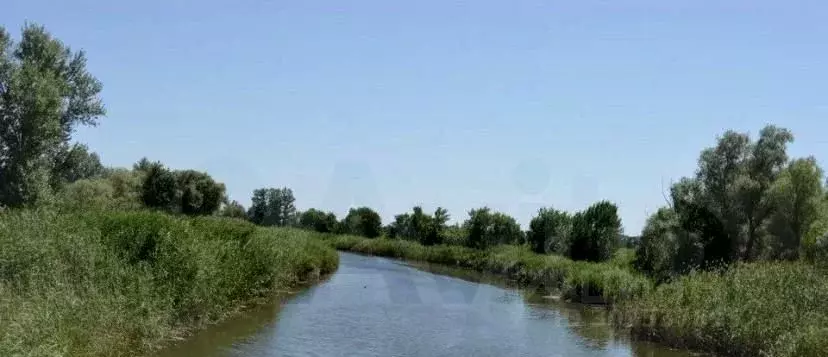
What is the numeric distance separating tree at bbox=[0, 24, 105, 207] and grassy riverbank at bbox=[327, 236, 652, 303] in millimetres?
27828

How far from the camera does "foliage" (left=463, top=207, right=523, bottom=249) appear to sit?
218 feet

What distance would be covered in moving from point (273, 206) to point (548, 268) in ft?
267

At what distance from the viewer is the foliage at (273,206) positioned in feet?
379

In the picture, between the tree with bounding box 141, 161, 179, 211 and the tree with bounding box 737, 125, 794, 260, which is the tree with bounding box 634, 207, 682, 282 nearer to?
the tree with bounding box 737, 125, 794, 260

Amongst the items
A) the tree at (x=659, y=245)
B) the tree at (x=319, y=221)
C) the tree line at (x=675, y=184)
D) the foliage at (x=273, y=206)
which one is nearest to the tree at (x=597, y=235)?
the tree line at (x=675, y=184)

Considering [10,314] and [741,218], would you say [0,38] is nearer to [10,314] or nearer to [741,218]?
[10,314]

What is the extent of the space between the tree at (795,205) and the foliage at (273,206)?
90.6 metres

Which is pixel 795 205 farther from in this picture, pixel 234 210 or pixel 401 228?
pixel 234 210

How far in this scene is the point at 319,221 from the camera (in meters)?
109

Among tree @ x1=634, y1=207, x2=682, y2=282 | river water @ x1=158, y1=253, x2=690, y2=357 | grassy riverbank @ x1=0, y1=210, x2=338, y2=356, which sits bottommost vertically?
river water @ x1=158, y1=253, x2=690, y2=357

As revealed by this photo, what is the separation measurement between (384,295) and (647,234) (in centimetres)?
1606

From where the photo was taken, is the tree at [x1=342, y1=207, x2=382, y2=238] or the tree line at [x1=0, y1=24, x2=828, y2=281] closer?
the tree line at [x1=0, y1=24, x2=828, y2=281]

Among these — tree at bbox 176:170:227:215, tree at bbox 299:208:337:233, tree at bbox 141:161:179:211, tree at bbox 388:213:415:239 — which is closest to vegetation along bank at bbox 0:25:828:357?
tree at bbox 141:161:179:211

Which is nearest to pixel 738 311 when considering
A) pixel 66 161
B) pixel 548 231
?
pixel 66 161
